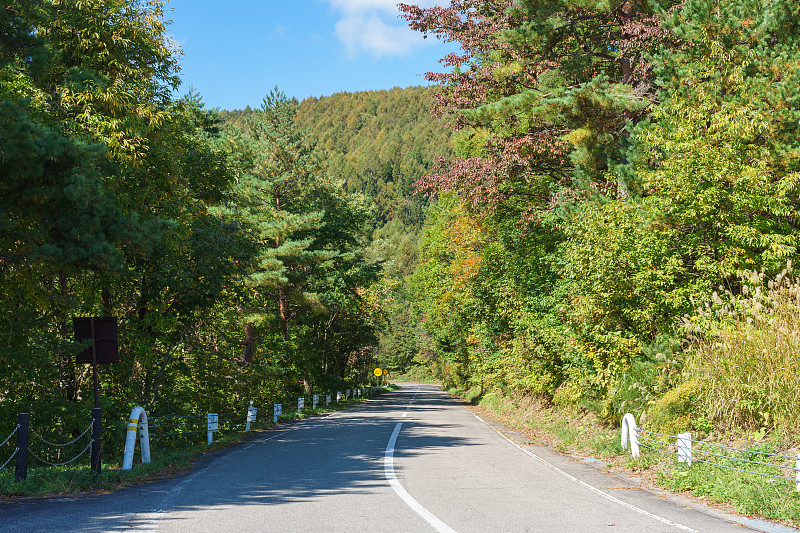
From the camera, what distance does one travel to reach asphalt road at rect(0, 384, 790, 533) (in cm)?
654

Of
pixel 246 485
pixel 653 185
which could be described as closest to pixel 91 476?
pixel 246 485

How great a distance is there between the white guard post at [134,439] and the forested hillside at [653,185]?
385 inches

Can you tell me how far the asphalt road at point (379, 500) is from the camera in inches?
257

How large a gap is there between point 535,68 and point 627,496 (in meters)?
13.8

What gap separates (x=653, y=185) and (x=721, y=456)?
6713 mm

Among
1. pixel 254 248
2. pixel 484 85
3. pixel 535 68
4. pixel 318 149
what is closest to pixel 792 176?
pixel 535 68

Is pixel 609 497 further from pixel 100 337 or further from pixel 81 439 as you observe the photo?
pixel 81 439

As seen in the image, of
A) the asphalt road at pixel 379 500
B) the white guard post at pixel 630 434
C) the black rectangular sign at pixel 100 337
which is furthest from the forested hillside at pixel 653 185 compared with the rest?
the black rectangular sign at pixel 100 337

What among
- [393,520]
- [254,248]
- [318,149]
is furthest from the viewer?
[318,149]

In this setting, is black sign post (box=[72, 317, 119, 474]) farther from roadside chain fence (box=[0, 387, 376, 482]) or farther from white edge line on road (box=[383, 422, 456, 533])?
white edge line on road (box=[383, 422, 456, 533])

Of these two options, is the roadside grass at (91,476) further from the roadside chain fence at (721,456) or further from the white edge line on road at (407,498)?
the roadside chain fence at (721,456)

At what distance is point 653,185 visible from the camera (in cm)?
1354

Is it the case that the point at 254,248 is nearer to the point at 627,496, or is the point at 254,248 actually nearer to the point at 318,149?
the point at 627,496

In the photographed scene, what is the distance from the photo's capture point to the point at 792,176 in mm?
11656
